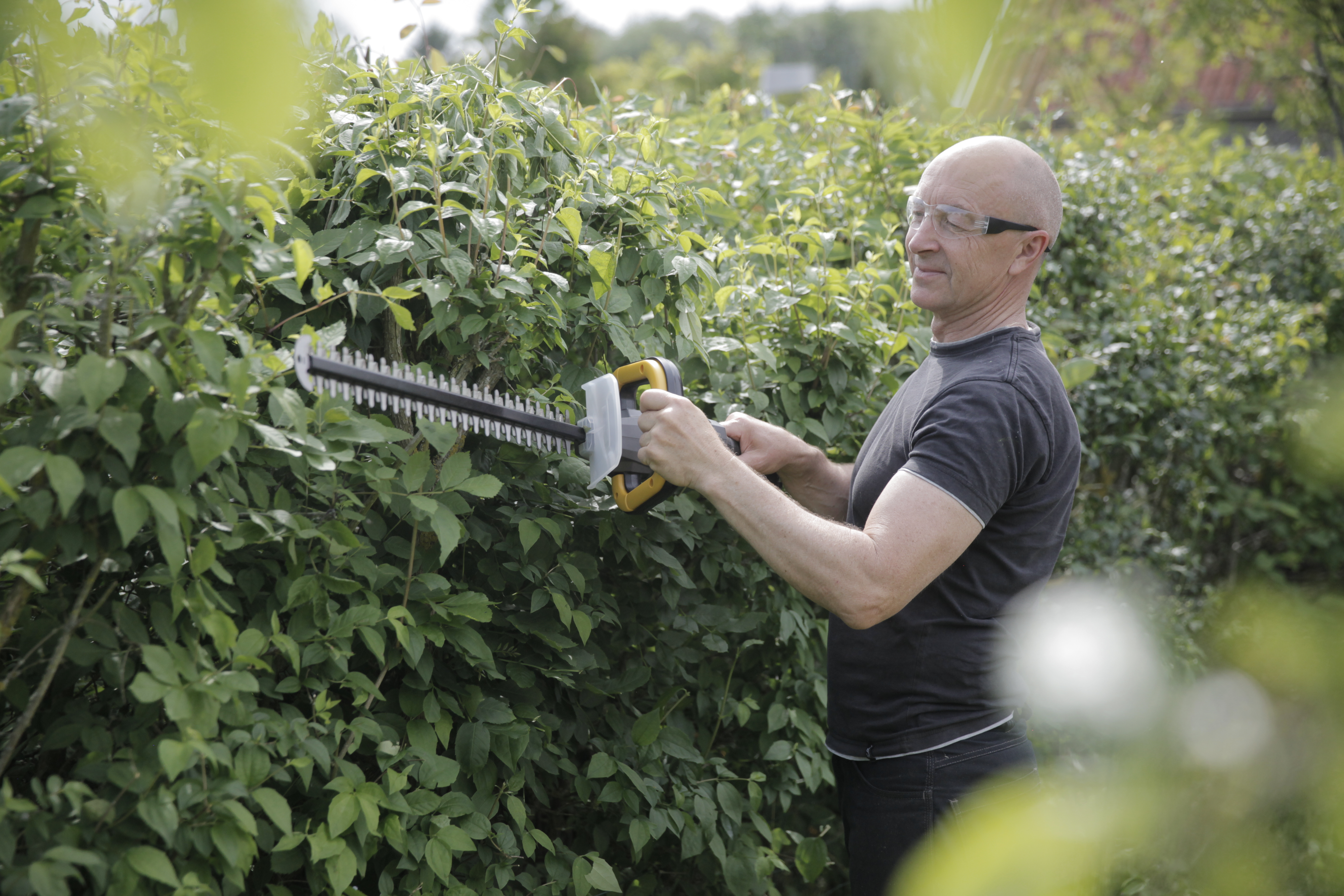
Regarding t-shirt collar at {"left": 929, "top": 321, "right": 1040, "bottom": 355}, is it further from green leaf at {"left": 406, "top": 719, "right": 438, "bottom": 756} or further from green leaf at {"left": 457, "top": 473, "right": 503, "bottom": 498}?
green leaf at {"left": 406, "top": 719, "right": 438, "bottom": 756}

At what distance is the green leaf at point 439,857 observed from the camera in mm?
1702

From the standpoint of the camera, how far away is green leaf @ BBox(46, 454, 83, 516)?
121cm

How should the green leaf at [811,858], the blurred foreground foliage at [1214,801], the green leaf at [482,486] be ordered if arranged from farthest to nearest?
the green leaf at [811,858] < the green leaf at [482,486] < the blurred foreground foliage at [1214,801]

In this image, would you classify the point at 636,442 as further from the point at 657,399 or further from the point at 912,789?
the point at 912,789

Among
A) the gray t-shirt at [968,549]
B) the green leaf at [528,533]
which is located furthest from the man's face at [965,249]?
the green leaf at [528,533]

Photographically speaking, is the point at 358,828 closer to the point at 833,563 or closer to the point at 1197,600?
the point at 833,563

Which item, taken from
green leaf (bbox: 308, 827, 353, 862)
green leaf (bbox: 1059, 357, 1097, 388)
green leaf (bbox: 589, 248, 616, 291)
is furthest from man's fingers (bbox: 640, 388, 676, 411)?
green leaf (bbox: 1059, 357, 1097, 388)

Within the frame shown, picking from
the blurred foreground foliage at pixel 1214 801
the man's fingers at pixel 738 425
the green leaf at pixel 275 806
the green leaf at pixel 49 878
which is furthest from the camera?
the man's fingers at pixel 738 425

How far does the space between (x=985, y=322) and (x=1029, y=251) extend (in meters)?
0.20

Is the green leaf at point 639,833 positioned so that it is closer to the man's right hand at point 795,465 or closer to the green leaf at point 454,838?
the green leaf at point 454,838

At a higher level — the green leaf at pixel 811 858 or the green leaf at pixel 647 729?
the green leaf at pixel 647 729

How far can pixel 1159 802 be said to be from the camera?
1.29 feet

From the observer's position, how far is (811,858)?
8.26 ft

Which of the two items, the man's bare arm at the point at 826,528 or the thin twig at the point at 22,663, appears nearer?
the thin twig at the point at 22,663
